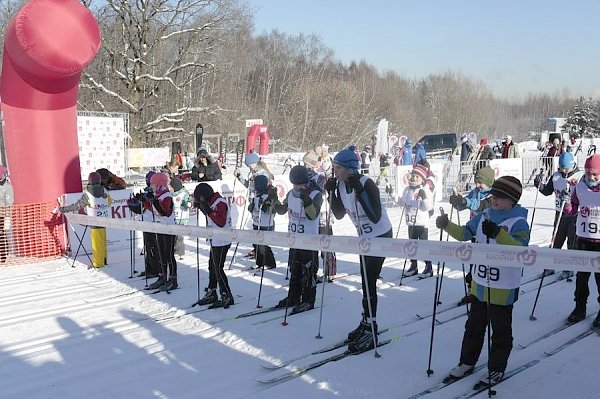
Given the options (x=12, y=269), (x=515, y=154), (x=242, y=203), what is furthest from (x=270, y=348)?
(x=515, y=154)

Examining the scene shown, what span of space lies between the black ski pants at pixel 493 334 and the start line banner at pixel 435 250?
44 cm

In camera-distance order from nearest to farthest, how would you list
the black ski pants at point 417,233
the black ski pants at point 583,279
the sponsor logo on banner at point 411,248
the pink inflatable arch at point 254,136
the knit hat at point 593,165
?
1. the sponsor logo on banner at point 411,248
2. the knit hat at point 593,165
3. the black ski pants at point 583,279
4. the black ski pants at point 417,233
5. the pink inflatable arch at point 254,136

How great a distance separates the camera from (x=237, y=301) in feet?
24.0

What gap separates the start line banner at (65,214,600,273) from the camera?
12.9 ft

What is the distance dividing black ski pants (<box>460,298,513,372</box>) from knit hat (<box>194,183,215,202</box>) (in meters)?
3.66

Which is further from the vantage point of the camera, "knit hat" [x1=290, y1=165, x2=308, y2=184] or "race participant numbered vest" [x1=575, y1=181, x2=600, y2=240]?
"knit hat" [x1=290, y1=165, x2=308, y2=184]

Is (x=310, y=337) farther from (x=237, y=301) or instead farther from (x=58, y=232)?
(x=58, y=232)

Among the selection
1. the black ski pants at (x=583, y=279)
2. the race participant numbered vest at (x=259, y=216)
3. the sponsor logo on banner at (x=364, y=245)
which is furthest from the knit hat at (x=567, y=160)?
the race participant numbered vest at (x=259, y=216)

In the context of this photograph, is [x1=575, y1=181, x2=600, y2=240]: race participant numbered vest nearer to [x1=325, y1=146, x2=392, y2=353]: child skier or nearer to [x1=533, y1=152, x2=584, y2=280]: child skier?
[x1=533, y1=152, x2=584, y2=280]: child skier

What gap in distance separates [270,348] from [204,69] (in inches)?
1217

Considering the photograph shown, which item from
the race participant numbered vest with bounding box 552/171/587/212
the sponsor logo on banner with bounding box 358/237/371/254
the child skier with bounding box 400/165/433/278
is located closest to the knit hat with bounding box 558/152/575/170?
the race participant numbered vest with bounding box 552/171/587/212

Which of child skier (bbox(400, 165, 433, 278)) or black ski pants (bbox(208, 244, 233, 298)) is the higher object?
child skier (bbox(400, 165, 433, 278))

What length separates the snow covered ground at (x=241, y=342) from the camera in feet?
15.0

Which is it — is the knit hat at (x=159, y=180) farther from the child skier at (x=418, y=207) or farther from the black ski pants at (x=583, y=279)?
the black ski pants at (x=583, y=279)
